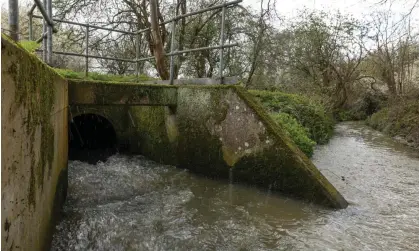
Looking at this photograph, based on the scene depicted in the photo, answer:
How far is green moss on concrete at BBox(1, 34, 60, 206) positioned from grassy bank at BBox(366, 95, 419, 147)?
11563mm

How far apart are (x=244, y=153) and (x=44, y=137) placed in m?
3.37

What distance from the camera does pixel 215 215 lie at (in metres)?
4.35

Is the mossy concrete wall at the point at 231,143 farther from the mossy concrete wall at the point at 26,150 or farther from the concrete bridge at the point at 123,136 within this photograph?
the mossy concrete wall at the point at 26,150

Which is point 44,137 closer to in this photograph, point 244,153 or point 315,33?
point 244,153

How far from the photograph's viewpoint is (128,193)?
511 cm

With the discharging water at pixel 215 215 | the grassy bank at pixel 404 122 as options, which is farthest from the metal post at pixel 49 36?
the grassy bank at pixel 404 122

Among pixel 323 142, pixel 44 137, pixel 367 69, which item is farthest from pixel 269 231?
pixel 367 69

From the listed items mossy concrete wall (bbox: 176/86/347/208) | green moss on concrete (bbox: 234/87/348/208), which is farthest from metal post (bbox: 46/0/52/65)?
green moss on concrete (bbox: 234/87/348/208)

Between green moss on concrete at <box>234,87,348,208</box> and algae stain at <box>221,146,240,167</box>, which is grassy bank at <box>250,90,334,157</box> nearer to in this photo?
algae stain at <box>221,146,240,167</box>

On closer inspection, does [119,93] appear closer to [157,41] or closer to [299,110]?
[157,41]

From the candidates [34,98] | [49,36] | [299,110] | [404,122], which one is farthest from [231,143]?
[404,122]

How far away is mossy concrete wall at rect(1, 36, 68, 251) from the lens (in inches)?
64.1

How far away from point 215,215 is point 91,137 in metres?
5.73

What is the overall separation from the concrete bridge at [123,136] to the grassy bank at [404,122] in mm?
8227
